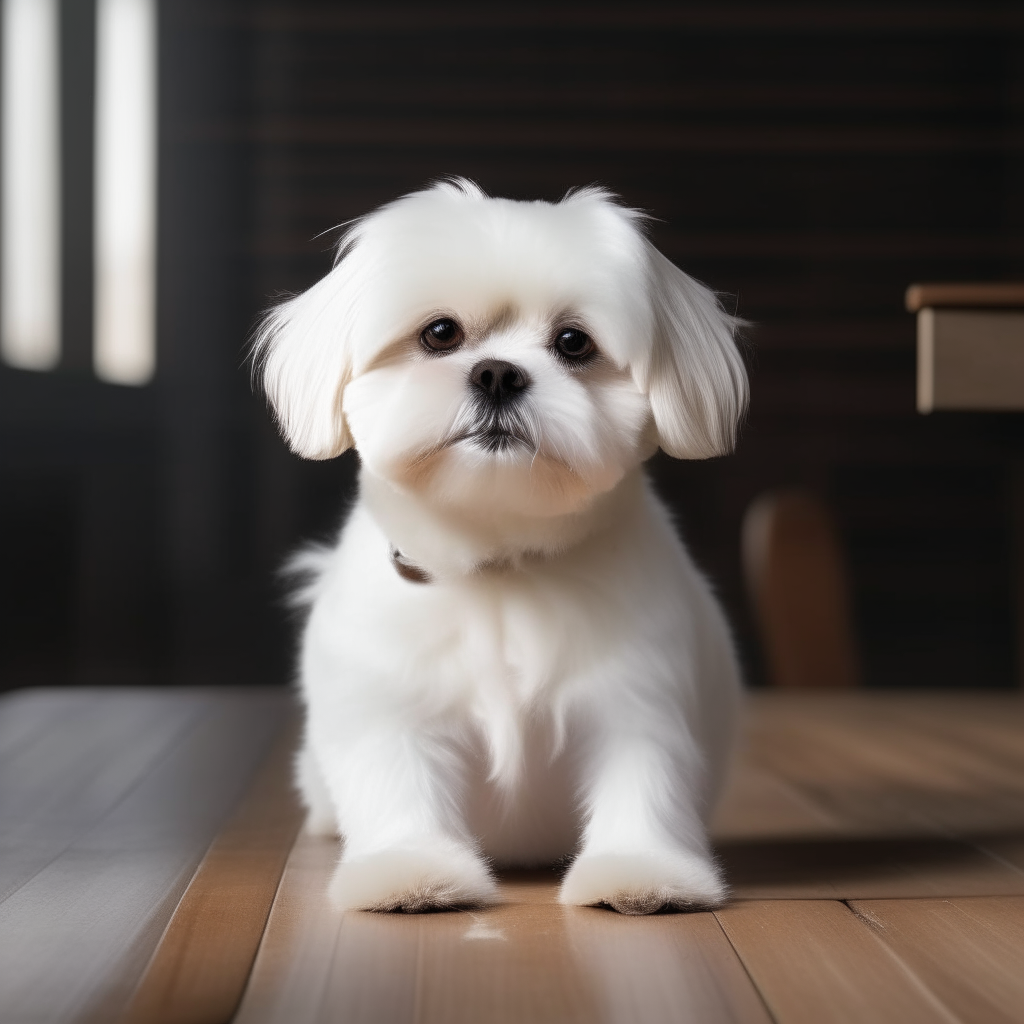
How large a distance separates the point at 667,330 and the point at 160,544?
4005 mm

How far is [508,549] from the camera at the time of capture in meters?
1.46

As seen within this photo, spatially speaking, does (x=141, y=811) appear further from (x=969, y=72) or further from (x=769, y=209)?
(x=969, y=72)

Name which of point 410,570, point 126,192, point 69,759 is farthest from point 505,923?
point 126,192

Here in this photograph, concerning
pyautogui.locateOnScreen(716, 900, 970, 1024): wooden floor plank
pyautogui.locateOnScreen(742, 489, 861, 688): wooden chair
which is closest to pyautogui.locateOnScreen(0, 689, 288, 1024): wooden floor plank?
pyautogui.locateOnScreen(716, 900, 970, 1024): wooden floor plank

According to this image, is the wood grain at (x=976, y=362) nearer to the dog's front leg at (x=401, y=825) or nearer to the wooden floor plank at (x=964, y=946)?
the wooden floor plank at (x=964, y=946)

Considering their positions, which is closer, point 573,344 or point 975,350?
point 573,344

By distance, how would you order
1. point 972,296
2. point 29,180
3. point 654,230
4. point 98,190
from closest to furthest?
1. point 972,296
2. point 29,180
3. point 98,190
4. point 654,230

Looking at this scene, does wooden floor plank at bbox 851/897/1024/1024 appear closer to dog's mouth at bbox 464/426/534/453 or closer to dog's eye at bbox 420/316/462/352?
dog's mouth at bbox 464/426/534/453

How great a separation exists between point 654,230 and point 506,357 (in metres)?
4.00

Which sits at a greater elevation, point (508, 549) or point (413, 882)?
point (508, 549)

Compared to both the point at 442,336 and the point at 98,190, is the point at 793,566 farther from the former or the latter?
the point at 98,190

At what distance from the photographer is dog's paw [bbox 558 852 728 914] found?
1.34 metres

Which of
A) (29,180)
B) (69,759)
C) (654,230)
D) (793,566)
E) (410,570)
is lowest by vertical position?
(69,759)

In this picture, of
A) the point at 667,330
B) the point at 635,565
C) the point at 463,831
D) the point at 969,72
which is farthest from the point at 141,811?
the point at 969,72
